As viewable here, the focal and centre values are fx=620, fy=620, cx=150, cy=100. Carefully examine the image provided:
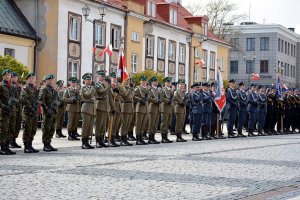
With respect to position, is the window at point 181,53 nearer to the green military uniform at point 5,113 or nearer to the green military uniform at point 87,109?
the green military uniform at point 87,109

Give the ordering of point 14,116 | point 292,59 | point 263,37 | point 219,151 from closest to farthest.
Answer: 1. point 14,116
2. point 219,151
3. point 263,37
4. point 292,59

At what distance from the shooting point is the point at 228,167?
12258 millimetres

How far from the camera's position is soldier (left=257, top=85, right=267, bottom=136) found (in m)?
25.7

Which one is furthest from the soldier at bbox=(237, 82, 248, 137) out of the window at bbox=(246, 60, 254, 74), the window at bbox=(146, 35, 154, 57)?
the window at bbox=(246, 60, 254, 74)

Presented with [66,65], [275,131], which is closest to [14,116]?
[275,131]

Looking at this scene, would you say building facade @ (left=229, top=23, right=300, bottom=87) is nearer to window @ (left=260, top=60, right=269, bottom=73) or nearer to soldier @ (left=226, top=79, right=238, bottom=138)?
window @ (left=260, top=60, right=269, bottom=73)

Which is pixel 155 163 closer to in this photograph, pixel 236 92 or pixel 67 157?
pixel 67 157

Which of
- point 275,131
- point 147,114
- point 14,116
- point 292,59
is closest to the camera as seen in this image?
point 14,116

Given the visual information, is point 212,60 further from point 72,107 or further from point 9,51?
point 72,107

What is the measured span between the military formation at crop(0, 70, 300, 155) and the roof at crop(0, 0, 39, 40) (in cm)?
1308

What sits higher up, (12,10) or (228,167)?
(12,10)

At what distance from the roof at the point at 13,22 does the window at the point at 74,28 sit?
223 cm

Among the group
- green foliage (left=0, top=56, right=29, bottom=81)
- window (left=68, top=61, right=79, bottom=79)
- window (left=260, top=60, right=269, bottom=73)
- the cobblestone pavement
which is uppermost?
window (left=260, top=60, right=269, bottom=73)

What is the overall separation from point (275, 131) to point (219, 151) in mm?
12349
